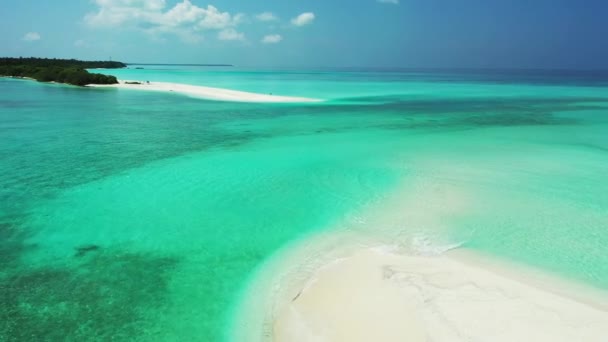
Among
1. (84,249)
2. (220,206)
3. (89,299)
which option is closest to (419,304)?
(89,299)

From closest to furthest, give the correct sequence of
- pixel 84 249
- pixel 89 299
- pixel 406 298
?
pixel 406 298 → pixel 89 299 → pixel 84 249

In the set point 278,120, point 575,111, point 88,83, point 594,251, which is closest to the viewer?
point 594,251

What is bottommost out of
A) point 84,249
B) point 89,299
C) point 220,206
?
point 89,299

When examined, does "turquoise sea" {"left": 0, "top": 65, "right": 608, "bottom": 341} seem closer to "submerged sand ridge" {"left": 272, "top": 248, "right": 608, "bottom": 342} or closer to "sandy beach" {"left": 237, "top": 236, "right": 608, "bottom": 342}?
"sandy beach" {"left": 237, "top": 236, "right": 608, "bottom": 342}

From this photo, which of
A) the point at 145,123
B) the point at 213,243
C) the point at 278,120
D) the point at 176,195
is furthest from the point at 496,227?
the point at 145,123

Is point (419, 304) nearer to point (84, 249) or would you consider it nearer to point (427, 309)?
point (427, 309)

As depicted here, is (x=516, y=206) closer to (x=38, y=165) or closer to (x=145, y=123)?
(x=38, y=165)

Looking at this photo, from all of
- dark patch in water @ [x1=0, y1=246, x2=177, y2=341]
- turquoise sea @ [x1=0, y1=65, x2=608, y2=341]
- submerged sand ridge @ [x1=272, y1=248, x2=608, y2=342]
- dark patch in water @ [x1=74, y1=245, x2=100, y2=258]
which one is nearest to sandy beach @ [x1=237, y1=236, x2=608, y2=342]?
submerged sand ridge @ [x1=272, y1=248, x2=608, y2=342]

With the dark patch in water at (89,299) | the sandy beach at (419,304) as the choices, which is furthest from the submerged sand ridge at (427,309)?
the dark patch in water at (89,299)

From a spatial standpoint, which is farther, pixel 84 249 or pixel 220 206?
pixel 220 206

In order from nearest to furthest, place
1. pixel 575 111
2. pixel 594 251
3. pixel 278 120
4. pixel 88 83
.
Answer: pixel 594 251
pixel 278 120
pixel 575 111
pixel 88 83
